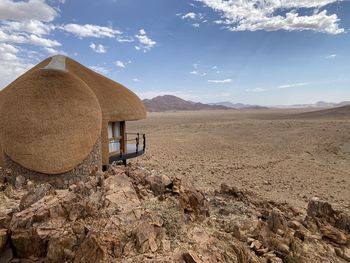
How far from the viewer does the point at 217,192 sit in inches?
535

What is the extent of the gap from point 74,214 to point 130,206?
4.54ft

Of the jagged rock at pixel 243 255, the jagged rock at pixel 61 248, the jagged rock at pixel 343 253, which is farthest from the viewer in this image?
the jagged rock at pixel 343 253

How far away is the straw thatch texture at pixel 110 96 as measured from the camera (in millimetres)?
14125

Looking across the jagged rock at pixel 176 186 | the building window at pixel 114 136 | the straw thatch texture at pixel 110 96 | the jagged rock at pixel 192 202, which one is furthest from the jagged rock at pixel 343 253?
the building window at pixel 114 136

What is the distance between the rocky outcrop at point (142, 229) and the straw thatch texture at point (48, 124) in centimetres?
126

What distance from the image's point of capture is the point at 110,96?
14.6 meters

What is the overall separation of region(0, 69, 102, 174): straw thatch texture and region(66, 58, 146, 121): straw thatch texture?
2280 mm

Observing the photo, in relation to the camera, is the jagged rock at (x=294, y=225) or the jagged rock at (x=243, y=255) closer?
the jagged rock at (x=243, y=255)

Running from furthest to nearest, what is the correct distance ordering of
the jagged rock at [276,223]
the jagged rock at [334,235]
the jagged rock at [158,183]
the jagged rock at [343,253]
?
1. the jagged rock at [158,183]
2. the jagged rock at [334,235]
3. the jagged rock at [276,223]
4. the jagged rock at [343,253]

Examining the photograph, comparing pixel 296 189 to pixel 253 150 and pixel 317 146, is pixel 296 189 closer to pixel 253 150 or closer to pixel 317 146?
pixel 253 150

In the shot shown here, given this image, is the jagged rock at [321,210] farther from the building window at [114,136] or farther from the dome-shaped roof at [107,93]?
the building window at [114,136]

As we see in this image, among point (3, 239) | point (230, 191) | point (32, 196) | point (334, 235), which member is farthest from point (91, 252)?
point (230, 191)

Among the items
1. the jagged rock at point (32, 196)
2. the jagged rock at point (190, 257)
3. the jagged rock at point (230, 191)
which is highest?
the jagged rock at point (32, 196)

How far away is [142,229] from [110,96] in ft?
31.3
